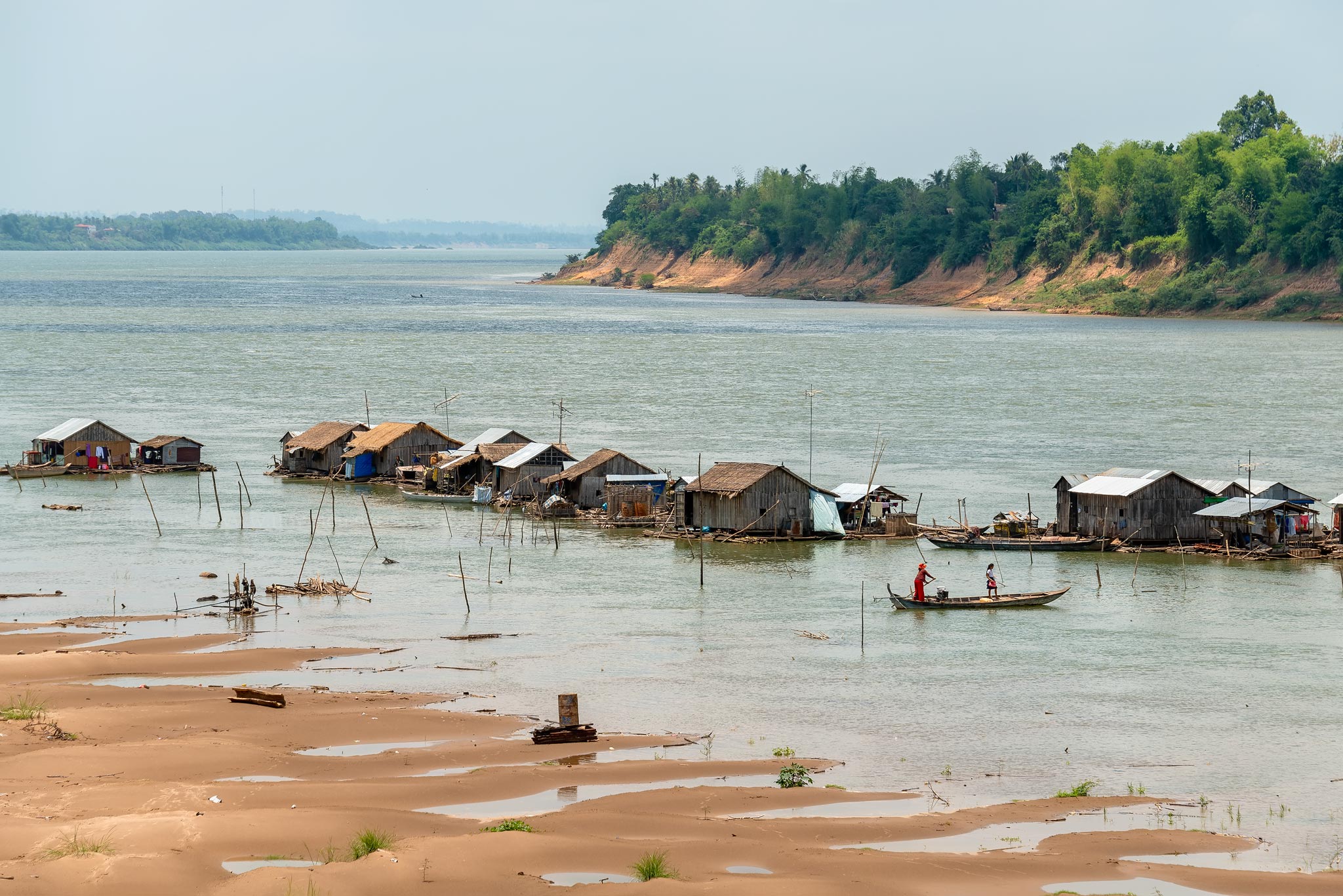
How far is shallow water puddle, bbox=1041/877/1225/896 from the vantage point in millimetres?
14688

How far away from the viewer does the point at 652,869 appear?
14.1m

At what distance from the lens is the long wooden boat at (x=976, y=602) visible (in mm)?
29312

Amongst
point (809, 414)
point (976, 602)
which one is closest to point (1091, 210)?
point (809, 414)

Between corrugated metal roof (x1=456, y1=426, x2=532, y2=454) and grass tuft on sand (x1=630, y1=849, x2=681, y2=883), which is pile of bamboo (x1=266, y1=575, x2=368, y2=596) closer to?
corrugated metal roof (x1=456, y1=426, x2=532, y2=454)

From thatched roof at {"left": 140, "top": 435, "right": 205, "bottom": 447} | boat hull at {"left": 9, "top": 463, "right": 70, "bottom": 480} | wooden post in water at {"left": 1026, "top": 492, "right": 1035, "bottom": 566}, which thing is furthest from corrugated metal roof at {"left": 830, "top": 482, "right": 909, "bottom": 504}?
boat hull at {"left": 9, "top": 463, "right": 70, "bottom": 480}

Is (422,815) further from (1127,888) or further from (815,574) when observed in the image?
(815,574)

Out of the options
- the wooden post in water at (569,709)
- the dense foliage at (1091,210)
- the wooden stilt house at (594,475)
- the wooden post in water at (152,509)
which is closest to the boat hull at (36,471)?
the wooden post in water at (152,509)

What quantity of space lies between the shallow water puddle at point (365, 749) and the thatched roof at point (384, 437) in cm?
2599

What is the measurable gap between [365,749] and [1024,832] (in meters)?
7.78

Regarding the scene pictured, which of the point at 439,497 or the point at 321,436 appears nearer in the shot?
the point at 439,497

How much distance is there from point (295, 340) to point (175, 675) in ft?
243

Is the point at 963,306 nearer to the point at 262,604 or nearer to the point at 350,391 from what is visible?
the point at 350,391

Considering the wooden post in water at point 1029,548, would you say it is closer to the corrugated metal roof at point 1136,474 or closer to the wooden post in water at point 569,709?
the corrugated metal roof at point 1136,474

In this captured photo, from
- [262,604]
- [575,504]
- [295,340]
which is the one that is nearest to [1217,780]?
[262,604]
